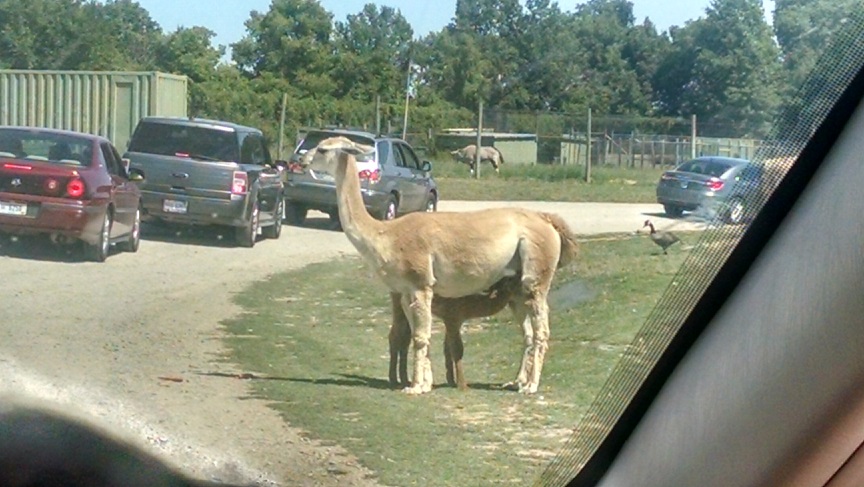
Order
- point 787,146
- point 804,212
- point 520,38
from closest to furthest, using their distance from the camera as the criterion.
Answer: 1. point 804,212
2. point 787,146
3. point 520,38

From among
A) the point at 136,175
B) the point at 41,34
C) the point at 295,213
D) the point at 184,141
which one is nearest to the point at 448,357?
the point at 295,213

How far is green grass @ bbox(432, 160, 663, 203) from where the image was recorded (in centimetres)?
547

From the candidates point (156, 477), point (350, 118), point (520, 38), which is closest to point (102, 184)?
point (350, 118)

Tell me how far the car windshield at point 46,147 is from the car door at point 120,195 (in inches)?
4.1

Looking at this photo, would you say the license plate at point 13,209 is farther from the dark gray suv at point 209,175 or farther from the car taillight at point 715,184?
the car taillight at point 715,184

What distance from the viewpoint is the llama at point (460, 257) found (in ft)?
17.3

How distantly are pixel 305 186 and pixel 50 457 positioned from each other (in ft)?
5.92

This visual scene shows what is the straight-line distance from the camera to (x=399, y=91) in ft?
17.6

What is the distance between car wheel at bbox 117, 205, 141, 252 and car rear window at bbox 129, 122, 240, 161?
1.02 ft

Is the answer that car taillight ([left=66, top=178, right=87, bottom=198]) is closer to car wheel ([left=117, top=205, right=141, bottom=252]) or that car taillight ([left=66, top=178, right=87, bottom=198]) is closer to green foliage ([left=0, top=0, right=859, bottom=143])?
car wheel ([left=117, top=205, right=141, bottom=252])

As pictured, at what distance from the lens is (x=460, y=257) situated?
17.9 feet

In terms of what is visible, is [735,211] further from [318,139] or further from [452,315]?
[318,139]

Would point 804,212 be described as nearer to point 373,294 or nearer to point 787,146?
point 787,146

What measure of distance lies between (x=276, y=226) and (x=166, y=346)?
0.91m
